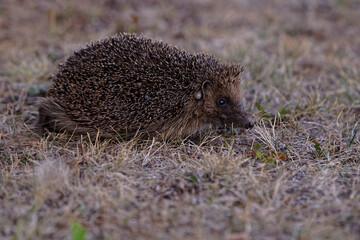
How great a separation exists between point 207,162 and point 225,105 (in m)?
1.60

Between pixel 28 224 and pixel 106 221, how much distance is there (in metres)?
0.68

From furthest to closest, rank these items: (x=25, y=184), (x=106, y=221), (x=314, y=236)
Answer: (x=25, y=184) < (x=106, y=221) < (x=314, y=236)

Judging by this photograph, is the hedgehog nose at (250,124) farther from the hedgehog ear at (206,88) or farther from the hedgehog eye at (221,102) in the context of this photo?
the hedgehog ear at (206,88)

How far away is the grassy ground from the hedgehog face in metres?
0.25

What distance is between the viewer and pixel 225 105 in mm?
5941

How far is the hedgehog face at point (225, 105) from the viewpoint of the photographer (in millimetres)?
5805

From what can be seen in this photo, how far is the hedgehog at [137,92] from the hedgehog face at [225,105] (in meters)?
0.01

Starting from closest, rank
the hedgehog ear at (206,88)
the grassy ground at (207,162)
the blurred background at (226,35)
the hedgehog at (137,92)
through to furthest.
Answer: the grassy ground at (207,162)
the hedgehog at (137,92)
the hedgehog ear at (206,88)
the blurred background at (226,35)

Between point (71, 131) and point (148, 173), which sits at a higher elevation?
point (71, 131)

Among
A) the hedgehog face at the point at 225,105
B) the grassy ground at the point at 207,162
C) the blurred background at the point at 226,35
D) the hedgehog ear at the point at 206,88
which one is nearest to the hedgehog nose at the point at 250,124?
the hedgehog face at the point at 225,105

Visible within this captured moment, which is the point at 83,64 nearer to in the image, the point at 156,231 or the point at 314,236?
the point at 156,231

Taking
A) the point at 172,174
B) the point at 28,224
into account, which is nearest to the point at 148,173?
the point at 172,174

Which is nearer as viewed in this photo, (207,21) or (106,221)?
(106,221)

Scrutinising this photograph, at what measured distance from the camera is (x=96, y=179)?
4375mm
